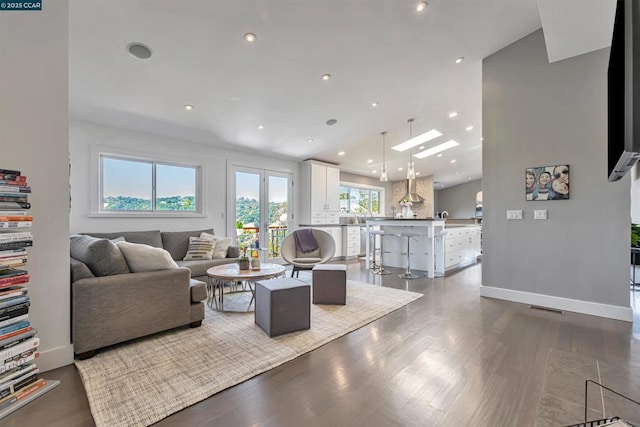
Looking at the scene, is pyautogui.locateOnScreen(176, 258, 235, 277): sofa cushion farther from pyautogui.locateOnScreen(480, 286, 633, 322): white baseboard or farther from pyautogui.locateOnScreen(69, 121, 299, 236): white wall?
pyautogui.locateOnScreen(480, 286, 633, 322): white baseboard

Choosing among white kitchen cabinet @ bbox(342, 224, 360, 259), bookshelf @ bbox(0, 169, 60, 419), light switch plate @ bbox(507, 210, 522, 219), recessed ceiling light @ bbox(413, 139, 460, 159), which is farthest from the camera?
white kitchen cabinet @ bbox(342, 224, 360, 259)

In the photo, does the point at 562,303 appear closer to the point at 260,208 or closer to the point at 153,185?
the point at 260,208

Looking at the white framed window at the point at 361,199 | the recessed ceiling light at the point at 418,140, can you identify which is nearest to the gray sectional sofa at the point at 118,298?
the recessed ceiling light at the point at 418,140

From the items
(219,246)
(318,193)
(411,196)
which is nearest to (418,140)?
(411,196)

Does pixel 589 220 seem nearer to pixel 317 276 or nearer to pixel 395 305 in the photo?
pixel 395 305

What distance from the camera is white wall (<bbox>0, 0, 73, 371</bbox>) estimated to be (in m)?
1.86

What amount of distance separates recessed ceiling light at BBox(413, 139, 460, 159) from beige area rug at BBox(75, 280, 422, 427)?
18.2 ft

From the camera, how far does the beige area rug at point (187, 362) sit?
1.59m

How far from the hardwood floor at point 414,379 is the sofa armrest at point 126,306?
274 millimetres

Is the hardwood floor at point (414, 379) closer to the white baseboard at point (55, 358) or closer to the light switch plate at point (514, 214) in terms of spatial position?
the white baseboard at point (55, 358)

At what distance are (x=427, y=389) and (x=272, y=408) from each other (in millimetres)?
962

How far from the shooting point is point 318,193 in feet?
22.3

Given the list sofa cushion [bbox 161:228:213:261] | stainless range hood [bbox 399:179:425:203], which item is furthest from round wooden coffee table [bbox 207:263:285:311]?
stainless range hood [bbox 399:179:425:203]

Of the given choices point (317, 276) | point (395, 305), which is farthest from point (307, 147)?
point (395, 305)
